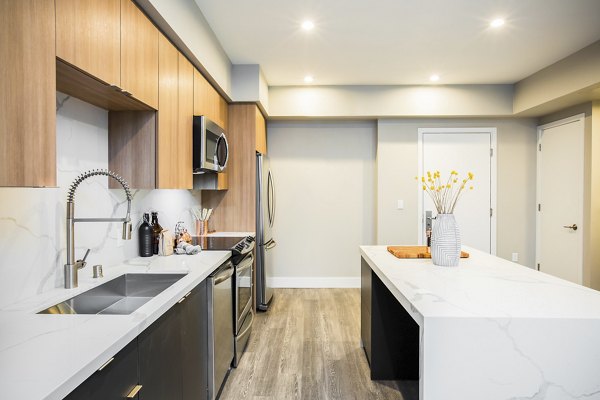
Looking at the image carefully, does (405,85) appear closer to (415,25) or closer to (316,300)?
(415,25)

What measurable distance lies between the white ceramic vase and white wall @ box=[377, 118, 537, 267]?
248cm

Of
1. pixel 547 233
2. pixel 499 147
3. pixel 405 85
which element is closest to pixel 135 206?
pixel 405 85

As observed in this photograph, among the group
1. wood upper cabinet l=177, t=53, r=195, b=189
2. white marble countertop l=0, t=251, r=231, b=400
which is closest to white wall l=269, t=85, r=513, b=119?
wood upper cabinet l=177, t=53, r=195, b=189

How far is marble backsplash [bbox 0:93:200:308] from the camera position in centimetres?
134

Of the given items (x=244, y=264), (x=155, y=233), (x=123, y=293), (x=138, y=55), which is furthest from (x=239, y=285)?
(x=138, y=55)

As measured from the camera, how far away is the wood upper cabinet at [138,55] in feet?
5.27

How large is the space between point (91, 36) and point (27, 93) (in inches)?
18.7

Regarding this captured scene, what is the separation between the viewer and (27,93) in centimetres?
101

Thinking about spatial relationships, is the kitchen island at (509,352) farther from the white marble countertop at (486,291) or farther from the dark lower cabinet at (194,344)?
the dark lower cabinet at (194,344)

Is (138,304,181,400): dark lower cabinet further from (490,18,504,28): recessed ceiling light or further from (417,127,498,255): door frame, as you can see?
(417,127,498,255): door frame

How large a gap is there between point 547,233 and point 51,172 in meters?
5.11

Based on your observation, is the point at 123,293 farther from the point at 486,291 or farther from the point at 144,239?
the point at 486,291

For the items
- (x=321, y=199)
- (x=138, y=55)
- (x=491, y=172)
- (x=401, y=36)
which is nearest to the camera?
(x=138, y=55)

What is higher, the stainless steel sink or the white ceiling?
the white ceiling
